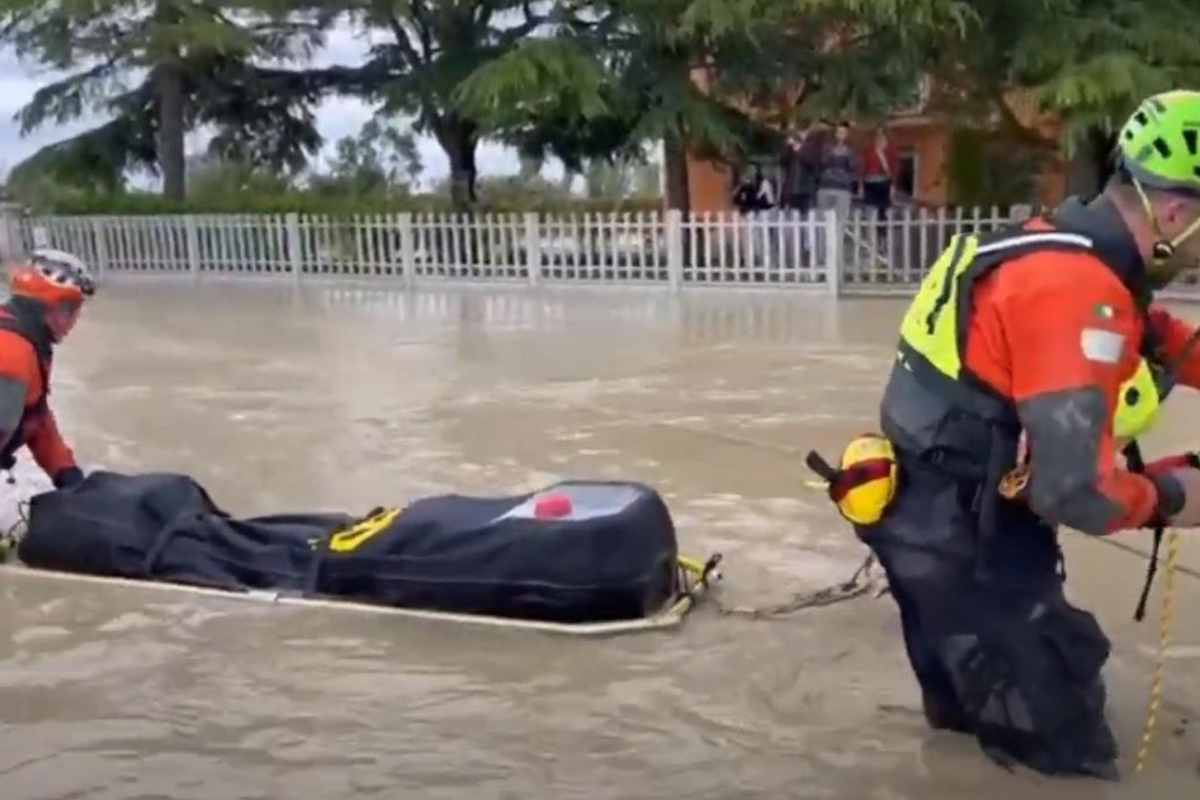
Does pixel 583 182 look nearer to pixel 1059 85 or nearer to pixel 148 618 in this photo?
pixel 1059 85

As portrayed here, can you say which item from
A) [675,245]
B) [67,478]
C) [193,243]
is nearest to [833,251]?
[675,245]

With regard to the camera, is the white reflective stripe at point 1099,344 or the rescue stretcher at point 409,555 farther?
the rescue stretcher at point 409,555

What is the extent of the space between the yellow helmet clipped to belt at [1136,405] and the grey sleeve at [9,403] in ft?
10.5

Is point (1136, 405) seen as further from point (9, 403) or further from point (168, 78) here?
point (168, 78)

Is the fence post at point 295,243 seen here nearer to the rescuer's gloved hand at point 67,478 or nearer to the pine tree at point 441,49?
the pine tree at point 441,49

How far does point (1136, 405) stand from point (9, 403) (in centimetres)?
323

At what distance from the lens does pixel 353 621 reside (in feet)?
13.4

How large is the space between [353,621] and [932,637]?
1.84m

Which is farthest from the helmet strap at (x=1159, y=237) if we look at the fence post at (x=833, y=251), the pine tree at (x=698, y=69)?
the pine tree at (x=698, y=69)

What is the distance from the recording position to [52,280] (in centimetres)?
452

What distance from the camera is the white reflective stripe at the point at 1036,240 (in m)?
2.54

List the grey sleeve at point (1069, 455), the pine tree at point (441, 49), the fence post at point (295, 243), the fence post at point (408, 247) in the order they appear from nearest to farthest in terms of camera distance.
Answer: the grey sleeve at point (1069, 455) < the fence post at point (408, 247) < the pine tree at point (441, 49) < the fence post at point (295, 243)

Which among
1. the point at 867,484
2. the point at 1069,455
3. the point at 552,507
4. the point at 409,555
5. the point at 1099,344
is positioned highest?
the point at 1099,344

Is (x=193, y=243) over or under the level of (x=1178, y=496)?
under
